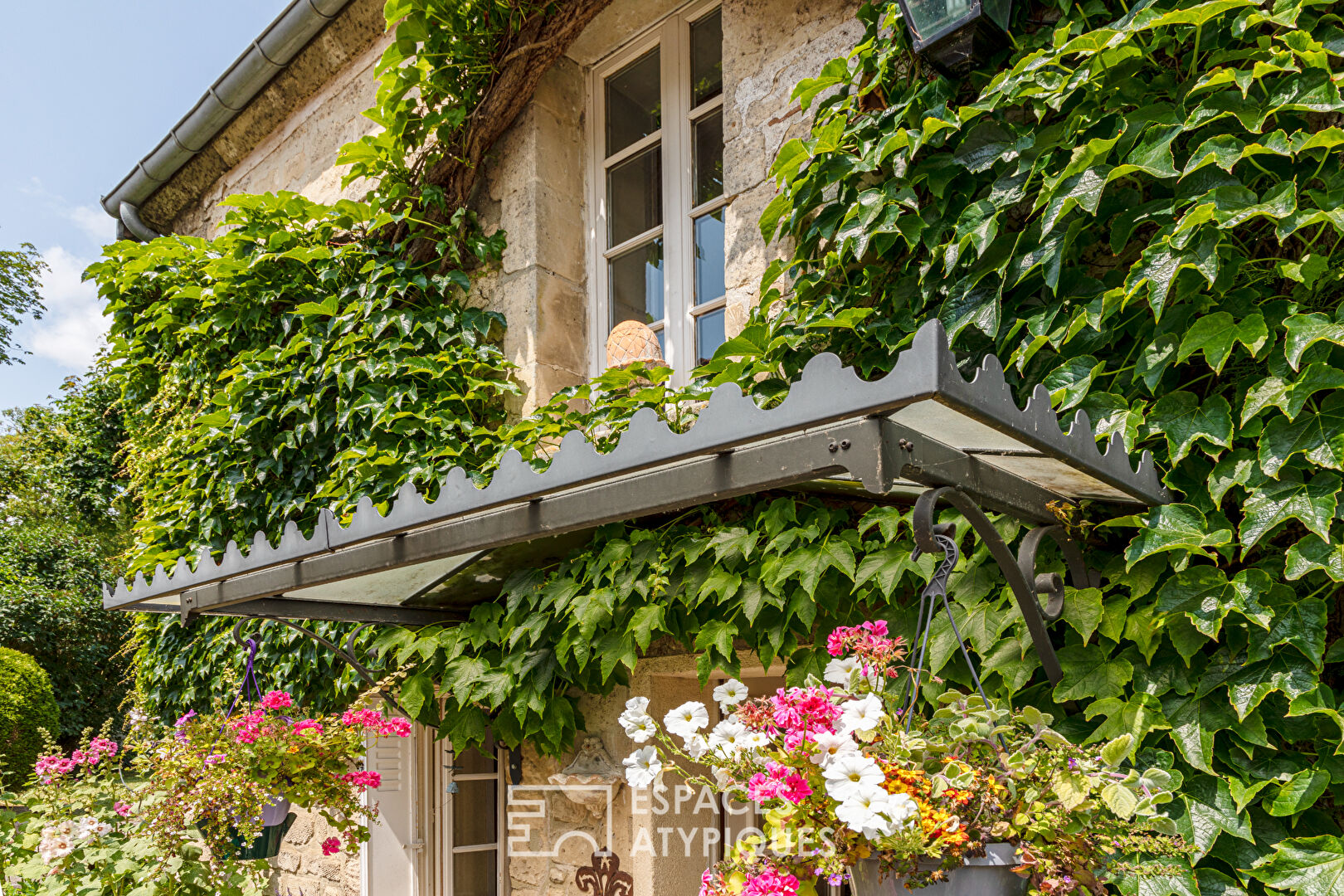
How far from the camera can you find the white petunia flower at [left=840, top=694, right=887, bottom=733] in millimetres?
1318

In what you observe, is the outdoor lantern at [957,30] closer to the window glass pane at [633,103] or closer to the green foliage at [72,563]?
the window glass pane at [633,103]

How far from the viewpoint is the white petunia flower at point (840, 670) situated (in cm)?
153

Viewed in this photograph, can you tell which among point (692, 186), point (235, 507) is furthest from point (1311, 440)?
point (235, 507)

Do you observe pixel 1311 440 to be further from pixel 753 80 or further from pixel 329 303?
pixel 329 303

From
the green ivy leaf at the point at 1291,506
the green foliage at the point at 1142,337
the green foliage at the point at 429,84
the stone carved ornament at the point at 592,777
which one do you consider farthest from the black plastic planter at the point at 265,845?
the green ivy leaf at the point at 1291,506

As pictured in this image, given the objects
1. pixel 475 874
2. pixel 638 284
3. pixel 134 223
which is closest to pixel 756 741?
pixel 638 284

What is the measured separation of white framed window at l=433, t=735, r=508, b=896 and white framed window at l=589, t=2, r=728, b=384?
5.93 feet

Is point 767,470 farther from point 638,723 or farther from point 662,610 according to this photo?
point 662,610

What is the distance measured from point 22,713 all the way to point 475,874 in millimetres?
6889

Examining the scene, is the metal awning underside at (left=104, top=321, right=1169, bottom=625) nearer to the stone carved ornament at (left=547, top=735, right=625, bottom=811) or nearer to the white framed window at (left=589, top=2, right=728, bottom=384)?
the stone carved ornament at (left=547, top=735, right=625, bottom=811)

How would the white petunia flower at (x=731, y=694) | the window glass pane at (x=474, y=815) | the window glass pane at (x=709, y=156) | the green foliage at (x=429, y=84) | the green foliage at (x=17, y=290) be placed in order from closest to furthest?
the white petunia flower at (x=731, y=694), the window glass pane at (x=709, y=156), the green foliage at (x=429, y=84), the window glass pane at (x=474, y=815), the green foliage at (x=17, y=290)

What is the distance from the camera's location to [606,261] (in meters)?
3.68

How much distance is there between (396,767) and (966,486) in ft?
10.1

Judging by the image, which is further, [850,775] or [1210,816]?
[1210,816]
